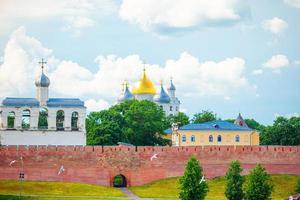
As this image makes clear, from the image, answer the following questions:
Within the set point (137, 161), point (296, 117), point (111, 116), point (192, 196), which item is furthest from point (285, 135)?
point (192, 196)

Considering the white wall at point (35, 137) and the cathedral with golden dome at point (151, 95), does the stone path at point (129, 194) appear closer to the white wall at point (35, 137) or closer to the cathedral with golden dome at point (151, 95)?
the white wall at point (35, 137)

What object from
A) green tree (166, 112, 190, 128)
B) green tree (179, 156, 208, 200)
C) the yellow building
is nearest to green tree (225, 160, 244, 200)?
green tree (179, 156, 208, 200)

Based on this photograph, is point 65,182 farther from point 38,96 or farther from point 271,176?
point 271,176

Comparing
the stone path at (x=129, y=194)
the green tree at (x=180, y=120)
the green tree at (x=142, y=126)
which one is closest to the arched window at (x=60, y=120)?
the green tree at (x=142, y=126)

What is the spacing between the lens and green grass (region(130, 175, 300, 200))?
59.3m

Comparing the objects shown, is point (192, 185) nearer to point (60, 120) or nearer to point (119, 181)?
point (119, 181)

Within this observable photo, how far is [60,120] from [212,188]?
49.2 ft

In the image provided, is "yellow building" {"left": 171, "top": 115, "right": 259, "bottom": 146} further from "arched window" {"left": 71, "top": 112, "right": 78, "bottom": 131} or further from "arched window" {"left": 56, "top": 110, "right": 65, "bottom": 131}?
"arched window" {"left": 56, "top": 110, "right": 65, "bottom": 131}

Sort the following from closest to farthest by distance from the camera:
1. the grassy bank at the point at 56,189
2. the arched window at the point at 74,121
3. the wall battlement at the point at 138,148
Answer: the grassy bank at the point at 56,189, the wall battlement at the point at 138,148, the arched window at the point at 74,121

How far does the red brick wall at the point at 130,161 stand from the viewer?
208 feet

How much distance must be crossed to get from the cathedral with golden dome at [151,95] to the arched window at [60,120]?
33.5 m

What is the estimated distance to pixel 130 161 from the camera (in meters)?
64.5

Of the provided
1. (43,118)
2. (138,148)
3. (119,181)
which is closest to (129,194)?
(138,148)

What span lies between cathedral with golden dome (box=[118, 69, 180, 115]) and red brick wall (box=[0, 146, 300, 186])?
4036 cm
